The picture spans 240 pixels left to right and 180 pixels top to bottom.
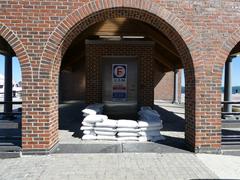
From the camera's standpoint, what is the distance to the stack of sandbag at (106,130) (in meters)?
6.94

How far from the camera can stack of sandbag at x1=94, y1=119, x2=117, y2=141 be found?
273 inches

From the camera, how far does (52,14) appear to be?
568cm

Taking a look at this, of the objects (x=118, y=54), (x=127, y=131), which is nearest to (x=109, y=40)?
(x=118, y=54)

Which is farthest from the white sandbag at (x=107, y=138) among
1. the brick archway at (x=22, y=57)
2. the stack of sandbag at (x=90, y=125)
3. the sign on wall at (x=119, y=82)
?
the sign on wall at (x=119, y=82)

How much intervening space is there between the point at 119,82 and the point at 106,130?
452cm

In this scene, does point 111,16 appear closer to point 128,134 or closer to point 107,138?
point 128,134

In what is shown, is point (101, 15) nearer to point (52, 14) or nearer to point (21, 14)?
point (52, 14)

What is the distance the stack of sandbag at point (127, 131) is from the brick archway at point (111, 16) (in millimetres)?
1456

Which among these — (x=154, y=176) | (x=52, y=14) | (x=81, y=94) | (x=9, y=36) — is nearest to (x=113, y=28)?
(x=52, y=14)

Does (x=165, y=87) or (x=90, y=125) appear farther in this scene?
(x=165, y=87)

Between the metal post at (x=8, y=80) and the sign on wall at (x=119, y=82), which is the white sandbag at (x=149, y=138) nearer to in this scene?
the sign on wall at (x=119, y=82)

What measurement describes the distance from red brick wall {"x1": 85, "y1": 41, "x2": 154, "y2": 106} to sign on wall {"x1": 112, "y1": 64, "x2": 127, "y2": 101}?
59 centimetres

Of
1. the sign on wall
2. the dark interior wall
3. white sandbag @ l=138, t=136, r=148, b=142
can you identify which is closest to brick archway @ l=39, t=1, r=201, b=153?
white sandbag @ l=138, t=136, r=148, b=142

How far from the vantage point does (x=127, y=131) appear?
690 cm
